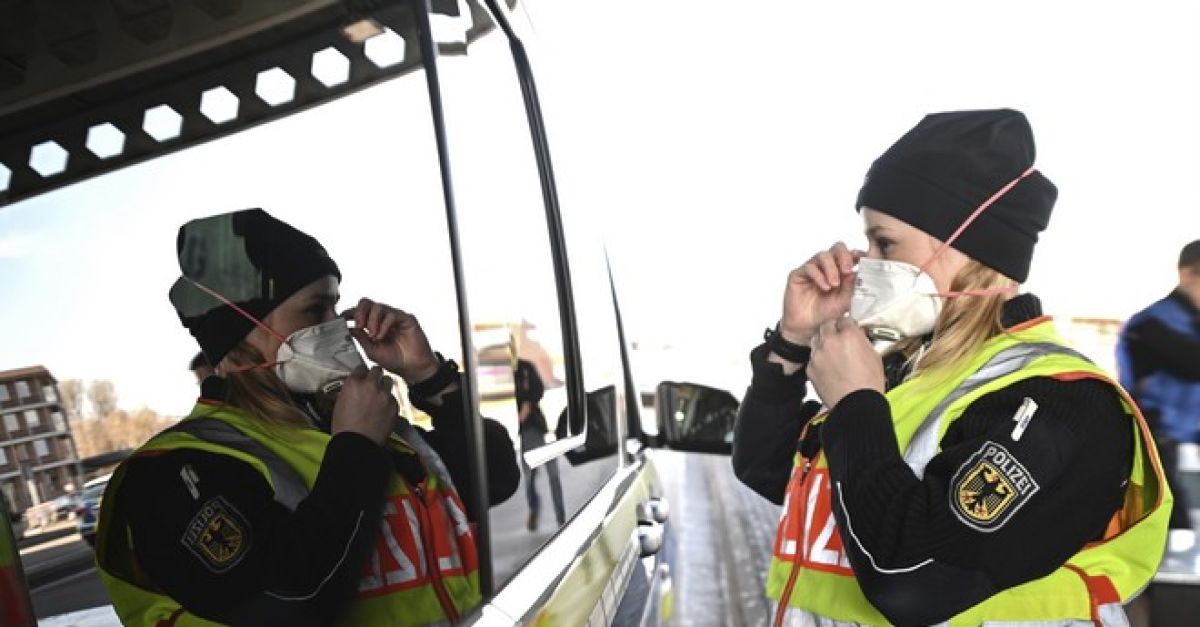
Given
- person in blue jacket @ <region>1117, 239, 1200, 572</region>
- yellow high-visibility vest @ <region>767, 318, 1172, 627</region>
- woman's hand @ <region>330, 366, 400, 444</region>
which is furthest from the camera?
person in blue jacket @ <region>1117, 239, 1200, 572</region>

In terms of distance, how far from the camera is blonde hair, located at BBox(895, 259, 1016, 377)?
1631 mm

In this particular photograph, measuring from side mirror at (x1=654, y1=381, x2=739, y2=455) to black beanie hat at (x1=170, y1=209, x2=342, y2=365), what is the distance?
1.99 m

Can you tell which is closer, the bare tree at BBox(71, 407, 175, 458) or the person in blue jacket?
the bare tree at BBox(71, 407, 175, 458)

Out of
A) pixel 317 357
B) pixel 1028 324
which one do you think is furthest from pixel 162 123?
pixel 1028 324

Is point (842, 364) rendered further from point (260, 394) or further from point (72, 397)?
point (72, 397)

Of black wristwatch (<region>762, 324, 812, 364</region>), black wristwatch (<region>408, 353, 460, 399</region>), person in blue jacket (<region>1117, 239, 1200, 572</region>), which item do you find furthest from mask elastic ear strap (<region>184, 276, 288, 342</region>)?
person in blue jacket (<region>1117, 239, 1200, 572</region>)

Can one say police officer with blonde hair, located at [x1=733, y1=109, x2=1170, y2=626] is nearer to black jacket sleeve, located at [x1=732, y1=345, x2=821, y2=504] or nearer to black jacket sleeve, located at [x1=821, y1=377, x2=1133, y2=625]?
black jacket sleeve, located at [x1=821, y1=377, x2=1133, y2=625]

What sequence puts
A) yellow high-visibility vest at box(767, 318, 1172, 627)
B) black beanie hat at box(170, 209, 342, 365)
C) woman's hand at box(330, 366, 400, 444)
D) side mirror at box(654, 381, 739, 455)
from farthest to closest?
1. side mirror at box(654, 381, 739, 455)
2. yellow high-visibility vest at box(767, 318, 1172, 627)
3. woman's hand at box(330, 366, 400, 444)
4. black beanie hat at box(170, 209, 342, 365)

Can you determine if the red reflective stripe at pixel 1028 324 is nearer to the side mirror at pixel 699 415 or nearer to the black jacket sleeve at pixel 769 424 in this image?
the black jacket sleeve at pixel 769 424

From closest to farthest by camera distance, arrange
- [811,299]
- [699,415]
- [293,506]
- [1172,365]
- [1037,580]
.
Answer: [293,506] < [1037,580] < [811,299] < [699,415] < [1172,365]

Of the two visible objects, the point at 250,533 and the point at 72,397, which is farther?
the point at 250,533

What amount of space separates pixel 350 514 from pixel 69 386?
1.09 feet

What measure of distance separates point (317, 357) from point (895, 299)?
1.09 meters

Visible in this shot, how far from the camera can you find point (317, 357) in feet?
3.19
